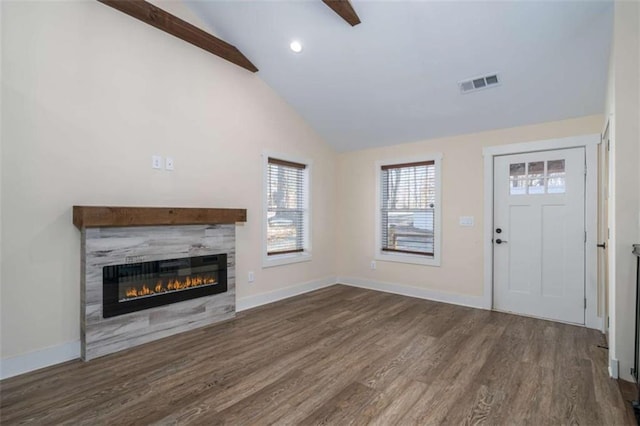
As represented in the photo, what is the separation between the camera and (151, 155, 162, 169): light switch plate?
322cm

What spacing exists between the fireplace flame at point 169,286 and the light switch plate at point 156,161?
1186 millimetres

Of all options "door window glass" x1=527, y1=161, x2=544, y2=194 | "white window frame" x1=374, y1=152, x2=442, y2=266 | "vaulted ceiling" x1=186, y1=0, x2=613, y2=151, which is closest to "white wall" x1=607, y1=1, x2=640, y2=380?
"vaulted ceiling" x1=186, y1=0, x2=613, y2=151

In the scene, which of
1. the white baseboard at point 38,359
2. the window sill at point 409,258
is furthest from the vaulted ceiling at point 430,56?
the white baseboard at point 38,359

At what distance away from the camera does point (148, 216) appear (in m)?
2.97

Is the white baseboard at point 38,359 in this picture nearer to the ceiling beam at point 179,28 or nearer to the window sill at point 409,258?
the ceiling beam at point 179,28

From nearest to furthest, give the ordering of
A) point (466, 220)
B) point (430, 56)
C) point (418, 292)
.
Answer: point (430, 56) → point (466, 220) → point (418, 292)

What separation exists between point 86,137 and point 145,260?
1.23m

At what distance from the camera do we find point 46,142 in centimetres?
256

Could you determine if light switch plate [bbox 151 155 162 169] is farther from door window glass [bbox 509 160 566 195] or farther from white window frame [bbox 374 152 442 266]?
door window glass [bbox 509 160 566 195]

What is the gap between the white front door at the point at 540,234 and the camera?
11.7 ft

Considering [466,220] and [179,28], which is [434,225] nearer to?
[466,220]

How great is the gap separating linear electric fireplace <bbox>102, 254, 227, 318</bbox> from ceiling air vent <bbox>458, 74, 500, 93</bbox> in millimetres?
3406

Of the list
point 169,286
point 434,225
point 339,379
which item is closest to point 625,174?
point 434,225

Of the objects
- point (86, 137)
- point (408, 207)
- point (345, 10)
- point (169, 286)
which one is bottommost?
point (169, 286)
